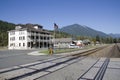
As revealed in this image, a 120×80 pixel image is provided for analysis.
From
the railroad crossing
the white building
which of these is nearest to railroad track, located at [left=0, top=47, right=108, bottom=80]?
the railroad crossing

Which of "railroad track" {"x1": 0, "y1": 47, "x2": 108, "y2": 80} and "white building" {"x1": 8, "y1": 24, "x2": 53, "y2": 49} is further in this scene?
"white building" {"x1": 8, "y1": 24, "x2": 53, "y2": 49}

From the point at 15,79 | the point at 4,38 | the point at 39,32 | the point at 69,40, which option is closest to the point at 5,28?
the point at 4,38

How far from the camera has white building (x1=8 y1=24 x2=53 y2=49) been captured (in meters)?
64.9

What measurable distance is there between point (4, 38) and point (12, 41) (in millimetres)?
28753

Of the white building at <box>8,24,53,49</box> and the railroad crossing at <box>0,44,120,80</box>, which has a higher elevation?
the white building at <box>8,24,53,49</box>

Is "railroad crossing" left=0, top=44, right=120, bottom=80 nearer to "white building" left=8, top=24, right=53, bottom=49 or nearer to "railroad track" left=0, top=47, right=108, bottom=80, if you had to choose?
"railroad track" left=0, top=47, right=108, bottom=80

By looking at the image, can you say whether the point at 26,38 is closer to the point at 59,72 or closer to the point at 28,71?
the point at 28,71

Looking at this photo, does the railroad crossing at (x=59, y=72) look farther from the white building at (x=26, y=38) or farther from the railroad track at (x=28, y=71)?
the white building at (x=26, y=38)

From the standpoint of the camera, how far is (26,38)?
64.8 meters

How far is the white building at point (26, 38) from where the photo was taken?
6494cm

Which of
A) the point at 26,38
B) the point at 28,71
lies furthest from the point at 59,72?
the point at 26,38

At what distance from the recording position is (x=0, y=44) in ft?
309

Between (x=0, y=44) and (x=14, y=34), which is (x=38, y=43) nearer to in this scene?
(x=14, y=34)

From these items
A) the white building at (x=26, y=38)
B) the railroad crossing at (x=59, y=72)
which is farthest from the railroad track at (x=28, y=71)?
the white building at (x=26, y=38)
